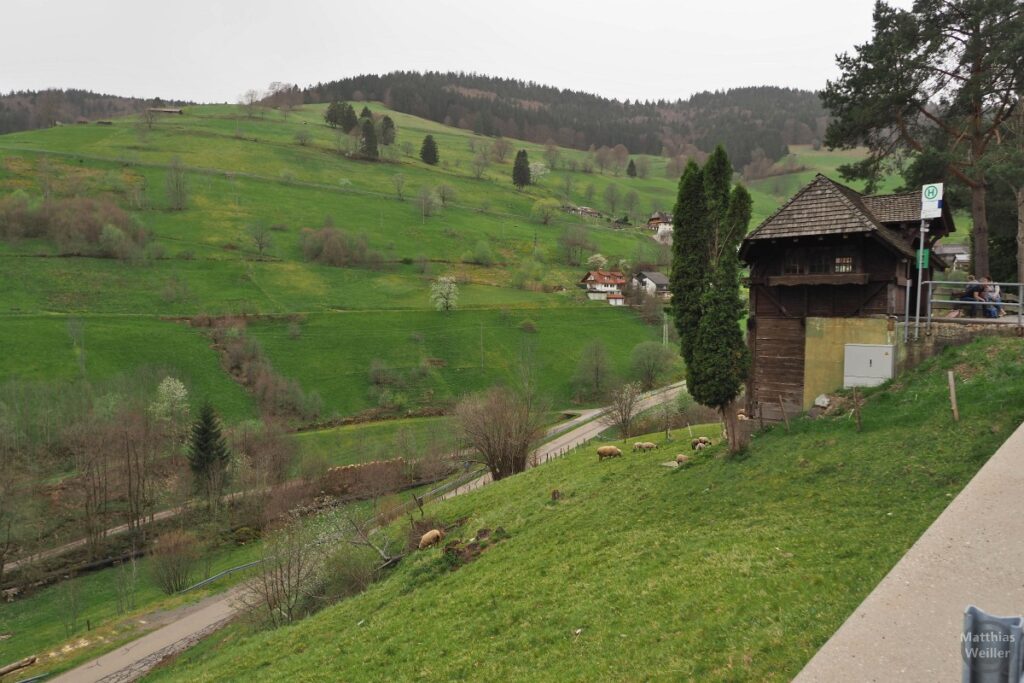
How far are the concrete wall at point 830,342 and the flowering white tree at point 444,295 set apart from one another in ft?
260

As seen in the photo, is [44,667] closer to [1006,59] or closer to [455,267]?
[1006,59]

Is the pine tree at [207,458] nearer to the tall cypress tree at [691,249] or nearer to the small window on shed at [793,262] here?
the tall cypress tree at [691,249]

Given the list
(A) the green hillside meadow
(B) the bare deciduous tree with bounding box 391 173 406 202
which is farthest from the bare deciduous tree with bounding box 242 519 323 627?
(B) the bare deciduous tree with bounding box 391 173 406 202

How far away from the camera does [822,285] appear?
71.4 feet

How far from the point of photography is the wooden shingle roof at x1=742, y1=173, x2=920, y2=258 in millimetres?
20453

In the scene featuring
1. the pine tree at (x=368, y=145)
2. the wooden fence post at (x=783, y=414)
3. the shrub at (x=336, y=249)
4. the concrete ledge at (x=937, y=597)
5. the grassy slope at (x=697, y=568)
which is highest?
the pine tree at (x=368, y=145)

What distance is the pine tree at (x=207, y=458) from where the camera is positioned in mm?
54531

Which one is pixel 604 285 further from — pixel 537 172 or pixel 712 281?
pixel 712 281

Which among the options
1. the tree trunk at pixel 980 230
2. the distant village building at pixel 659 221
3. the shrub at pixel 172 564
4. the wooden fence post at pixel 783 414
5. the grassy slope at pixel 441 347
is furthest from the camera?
the distant village building at pixel 659 221

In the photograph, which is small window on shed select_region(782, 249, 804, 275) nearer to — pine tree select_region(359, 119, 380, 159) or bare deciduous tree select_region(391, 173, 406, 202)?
bare deciduous tree select_region(391, 173, 406, 202)

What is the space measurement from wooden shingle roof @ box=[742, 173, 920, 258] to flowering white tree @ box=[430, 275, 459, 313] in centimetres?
7730

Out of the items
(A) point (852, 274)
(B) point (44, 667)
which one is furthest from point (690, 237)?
(B) point (44, 667)

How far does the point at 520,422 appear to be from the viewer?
44062 millimetres

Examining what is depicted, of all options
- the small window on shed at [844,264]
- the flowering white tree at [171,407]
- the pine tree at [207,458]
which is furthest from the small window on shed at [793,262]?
the flowering white tree at [171,407]
